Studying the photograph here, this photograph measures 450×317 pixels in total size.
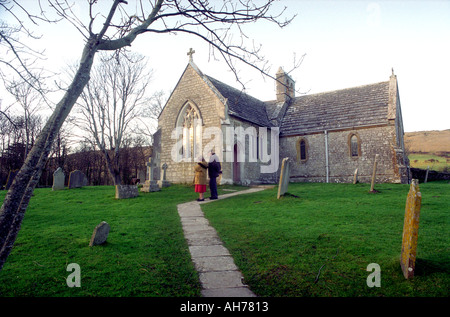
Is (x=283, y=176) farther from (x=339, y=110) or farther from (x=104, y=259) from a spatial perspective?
(x=339, y=110)

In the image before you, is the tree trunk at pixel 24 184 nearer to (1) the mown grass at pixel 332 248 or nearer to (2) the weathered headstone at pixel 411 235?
(1) the mown grass at pixel 332 248

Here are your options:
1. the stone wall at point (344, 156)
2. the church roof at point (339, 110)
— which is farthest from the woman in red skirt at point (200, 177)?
the church roof at point (339, 110)

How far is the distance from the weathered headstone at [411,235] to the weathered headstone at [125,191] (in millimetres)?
10570

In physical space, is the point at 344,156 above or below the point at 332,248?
above

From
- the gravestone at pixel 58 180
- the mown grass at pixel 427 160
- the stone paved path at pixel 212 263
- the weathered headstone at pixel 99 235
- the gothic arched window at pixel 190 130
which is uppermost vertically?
the gothic arched window at pixel 190 130

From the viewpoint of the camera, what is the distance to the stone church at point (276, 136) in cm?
1766

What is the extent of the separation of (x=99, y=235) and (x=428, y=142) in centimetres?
6048

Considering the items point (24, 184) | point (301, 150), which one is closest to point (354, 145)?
point (301, 150)

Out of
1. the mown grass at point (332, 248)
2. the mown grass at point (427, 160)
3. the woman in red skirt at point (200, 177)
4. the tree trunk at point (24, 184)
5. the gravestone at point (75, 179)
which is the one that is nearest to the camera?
the tree trunk at point (24, 184)

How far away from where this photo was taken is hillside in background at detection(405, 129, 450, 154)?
153 feet

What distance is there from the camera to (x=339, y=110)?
21297mm

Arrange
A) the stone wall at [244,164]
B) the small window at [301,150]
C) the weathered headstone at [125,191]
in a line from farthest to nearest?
the small window at [301,150], the stone wall at [244,164], the weathered headstone at [125,191]

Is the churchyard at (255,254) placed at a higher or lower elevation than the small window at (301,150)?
lower

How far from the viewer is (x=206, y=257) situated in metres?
4.52
